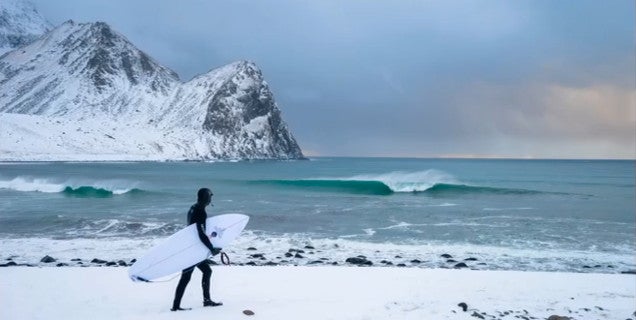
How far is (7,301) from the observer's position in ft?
24.0

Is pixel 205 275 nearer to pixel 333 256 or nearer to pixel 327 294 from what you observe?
pixel 327 294

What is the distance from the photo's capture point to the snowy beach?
682 centimetres

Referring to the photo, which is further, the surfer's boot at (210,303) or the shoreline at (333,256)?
the shoreline at (333,256)

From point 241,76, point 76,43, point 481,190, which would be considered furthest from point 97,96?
point 481,190

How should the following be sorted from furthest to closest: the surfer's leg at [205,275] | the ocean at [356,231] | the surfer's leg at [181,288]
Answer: the ocean at [356,231]
the surfer's leg at [205,275]
the surfer's leg at [181,288]

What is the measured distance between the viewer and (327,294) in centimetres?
809

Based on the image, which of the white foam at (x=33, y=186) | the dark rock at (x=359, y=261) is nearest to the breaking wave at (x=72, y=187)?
the white foam at (x=33, y=186)

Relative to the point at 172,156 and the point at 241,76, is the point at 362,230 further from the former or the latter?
the point at 241,76

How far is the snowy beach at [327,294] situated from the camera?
682 cm

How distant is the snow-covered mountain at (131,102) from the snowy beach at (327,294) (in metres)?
104

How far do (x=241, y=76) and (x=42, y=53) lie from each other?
72354 mm

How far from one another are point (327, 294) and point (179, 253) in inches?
106

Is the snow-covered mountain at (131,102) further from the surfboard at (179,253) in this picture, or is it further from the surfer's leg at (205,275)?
the surfer's leg at (205,275)

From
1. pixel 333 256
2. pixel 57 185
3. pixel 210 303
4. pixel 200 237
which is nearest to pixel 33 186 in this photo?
pixel 57 185
